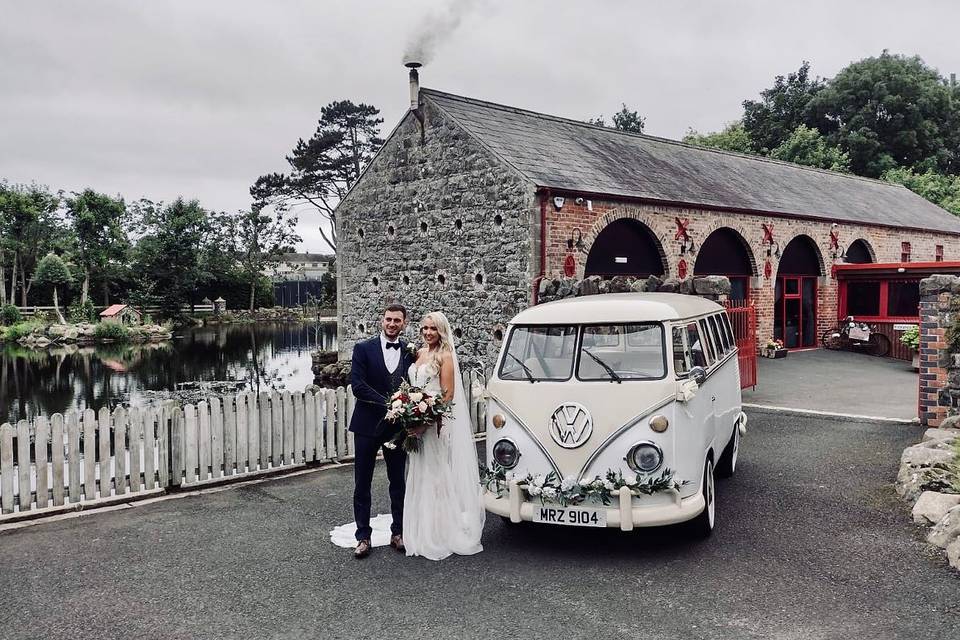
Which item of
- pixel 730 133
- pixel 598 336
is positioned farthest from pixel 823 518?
pixel 730 133

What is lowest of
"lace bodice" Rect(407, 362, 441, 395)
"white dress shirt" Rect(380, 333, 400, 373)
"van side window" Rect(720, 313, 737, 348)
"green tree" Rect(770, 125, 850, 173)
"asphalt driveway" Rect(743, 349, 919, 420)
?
"asphalt driveway" Rect(743, 349, 919, 420)

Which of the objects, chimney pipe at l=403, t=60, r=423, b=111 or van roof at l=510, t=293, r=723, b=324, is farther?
chimney pipe at l=403, t=60, r=423, b=111

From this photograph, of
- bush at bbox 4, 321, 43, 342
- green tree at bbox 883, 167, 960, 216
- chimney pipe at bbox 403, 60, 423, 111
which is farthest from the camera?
bush at bbox 4, 321, 43, 342

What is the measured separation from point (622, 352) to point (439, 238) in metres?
12.3

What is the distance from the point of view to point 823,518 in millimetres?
6633

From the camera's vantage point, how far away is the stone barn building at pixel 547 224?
52.2 ft

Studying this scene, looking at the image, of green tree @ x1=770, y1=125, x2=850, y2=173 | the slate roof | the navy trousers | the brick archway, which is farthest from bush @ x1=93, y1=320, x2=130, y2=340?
the navy trousers

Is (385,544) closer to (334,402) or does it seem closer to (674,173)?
(334,402)

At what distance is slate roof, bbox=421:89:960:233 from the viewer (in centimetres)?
1680

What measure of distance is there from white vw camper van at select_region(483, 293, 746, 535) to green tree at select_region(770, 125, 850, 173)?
43.4m

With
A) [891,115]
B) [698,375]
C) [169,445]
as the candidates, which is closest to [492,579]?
[698,375]

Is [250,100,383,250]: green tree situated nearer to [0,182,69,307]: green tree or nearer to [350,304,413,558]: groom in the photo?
[0,182,69,307]: green tree

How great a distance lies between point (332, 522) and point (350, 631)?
229cm

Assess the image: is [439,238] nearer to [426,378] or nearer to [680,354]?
[426,378]
